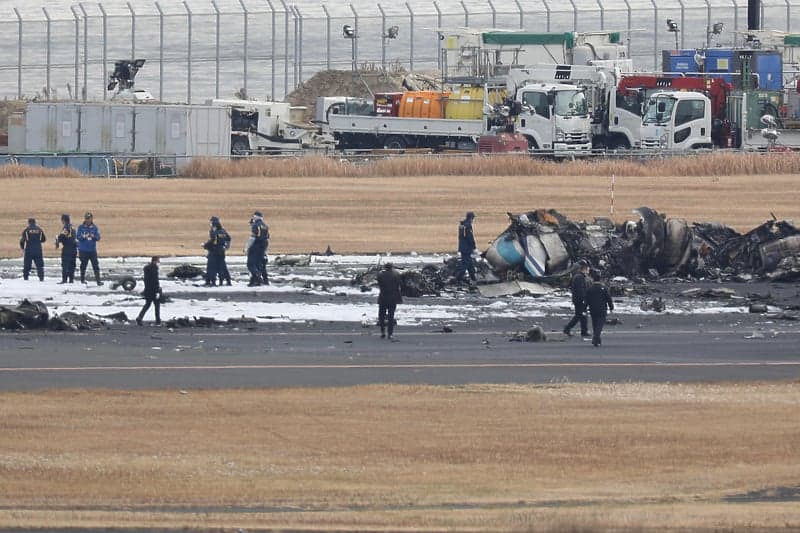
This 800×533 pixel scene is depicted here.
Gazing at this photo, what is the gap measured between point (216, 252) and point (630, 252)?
9598 millimetres

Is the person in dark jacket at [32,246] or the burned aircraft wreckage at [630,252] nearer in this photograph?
the person in dark jacket at [32,246]

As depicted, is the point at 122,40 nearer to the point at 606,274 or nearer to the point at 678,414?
the point at 606,274

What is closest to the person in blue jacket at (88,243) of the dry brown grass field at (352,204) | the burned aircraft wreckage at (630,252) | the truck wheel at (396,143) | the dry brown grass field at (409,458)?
the burned aircraft wreckage at (630,252)

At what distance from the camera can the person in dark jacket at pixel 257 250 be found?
3278 centimetres

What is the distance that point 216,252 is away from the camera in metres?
32.9

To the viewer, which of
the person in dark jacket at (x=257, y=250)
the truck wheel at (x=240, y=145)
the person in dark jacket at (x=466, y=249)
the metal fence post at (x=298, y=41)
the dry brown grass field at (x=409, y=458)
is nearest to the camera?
the dry brown grass field at (x=409, y=458)

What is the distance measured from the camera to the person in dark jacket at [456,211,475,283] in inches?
1307

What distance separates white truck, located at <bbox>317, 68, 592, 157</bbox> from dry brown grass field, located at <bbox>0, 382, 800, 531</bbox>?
4280cm

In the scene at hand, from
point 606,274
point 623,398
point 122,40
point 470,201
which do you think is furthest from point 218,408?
point 122,40

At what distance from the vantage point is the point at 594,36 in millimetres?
74688

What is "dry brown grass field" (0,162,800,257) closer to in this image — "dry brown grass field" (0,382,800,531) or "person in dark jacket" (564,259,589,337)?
"person in dark jacket" (564,259,589,337)

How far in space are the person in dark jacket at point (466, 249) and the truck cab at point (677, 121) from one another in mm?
31620

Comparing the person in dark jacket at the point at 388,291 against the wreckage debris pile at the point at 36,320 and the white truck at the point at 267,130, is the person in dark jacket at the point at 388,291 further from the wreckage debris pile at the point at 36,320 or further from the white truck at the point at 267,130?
the white truck at the point at 267,130

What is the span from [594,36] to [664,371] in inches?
2091
